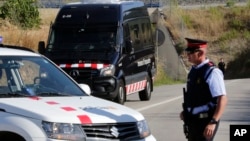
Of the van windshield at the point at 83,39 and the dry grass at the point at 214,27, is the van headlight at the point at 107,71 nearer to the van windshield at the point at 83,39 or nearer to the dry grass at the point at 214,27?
the van windshield at the point at 83,39

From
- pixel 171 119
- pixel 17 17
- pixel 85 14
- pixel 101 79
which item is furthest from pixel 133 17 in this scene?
pixel 17 17

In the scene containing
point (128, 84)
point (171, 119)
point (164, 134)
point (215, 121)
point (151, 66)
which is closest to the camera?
point (215, 121)

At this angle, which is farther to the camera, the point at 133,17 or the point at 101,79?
the point at 133,17

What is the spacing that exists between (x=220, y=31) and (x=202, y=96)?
63761mm

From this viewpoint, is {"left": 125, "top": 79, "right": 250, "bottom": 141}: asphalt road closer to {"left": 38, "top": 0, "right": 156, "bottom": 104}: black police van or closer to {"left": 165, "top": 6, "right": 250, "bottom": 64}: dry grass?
{"left": 38, "top": 0, "right": 156, "bottom": 104}: black police van

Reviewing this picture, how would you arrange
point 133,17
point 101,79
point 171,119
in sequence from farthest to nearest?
point 133,17, point 101,79, point 171,119

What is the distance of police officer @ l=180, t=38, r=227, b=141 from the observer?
7406mm

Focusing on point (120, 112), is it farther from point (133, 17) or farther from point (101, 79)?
point (133, 17)

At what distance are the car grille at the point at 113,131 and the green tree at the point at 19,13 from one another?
95.8 feet

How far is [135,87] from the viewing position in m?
19.3

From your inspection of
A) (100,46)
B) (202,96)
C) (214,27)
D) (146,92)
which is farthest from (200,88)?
(214,27)

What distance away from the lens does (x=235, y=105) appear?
19109 mm

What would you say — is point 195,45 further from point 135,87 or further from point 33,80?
point 135,87

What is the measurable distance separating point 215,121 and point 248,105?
1182 centimetres
